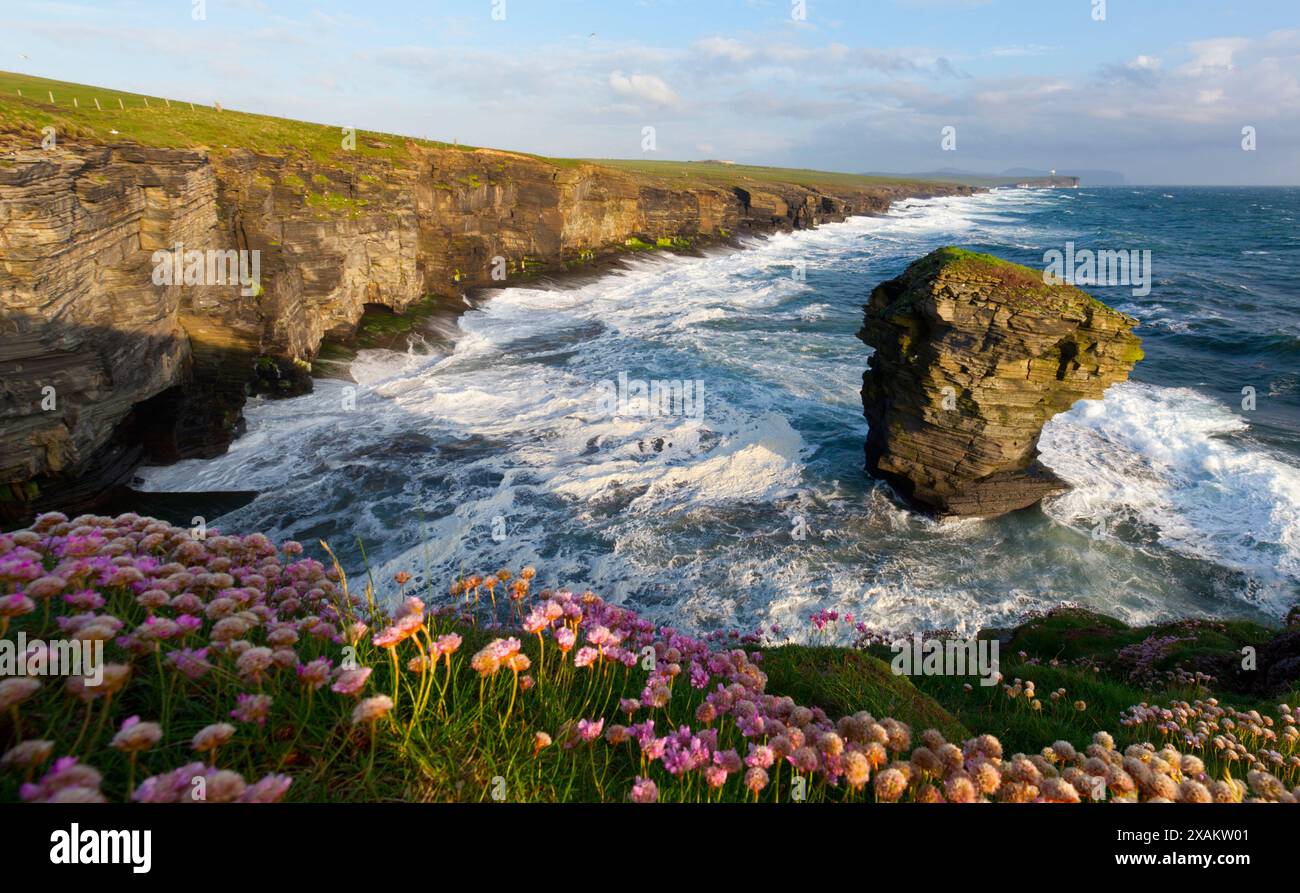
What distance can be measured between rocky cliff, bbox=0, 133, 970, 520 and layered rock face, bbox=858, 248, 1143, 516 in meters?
22.2

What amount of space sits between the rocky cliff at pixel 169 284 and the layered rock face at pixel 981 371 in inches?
873

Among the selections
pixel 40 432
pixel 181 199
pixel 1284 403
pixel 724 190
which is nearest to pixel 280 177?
pixel 181 199

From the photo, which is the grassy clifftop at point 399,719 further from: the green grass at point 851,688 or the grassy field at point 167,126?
the grassy field at point 167,126

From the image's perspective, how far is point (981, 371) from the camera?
1672 cm

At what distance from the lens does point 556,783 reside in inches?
123

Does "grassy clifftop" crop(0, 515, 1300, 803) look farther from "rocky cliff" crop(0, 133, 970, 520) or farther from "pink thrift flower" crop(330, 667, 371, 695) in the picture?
"rocky cliff" crop(0, 133, 970, 520)

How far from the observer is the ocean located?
14781 millimetres

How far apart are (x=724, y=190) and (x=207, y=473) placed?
81.6 m

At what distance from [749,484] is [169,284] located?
20.0 meters

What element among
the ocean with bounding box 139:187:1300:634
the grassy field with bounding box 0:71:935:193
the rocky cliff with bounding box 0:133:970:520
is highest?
the grassy field with bounding box 0:71:935:193

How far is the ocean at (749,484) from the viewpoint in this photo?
48.5 ft

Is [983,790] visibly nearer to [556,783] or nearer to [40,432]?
[556,783]

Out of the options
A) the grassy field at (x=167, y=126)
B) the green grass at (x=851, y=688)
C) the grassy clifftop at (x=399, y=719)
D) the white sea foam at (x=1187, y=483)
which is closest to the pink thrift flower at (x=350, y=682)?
the grassy clifftop at (x=399, y=719)

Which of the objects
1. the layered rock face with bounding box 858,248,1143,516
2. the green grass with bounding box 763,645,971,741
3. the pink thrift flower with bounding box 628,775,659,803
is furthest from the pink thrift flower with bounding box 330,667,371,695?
the layered rock face with bounding box 858,248,1143,516
